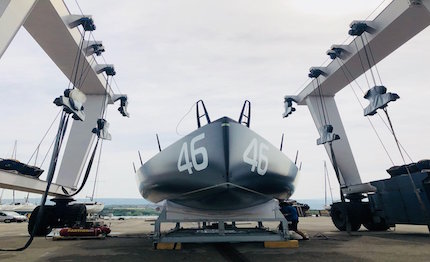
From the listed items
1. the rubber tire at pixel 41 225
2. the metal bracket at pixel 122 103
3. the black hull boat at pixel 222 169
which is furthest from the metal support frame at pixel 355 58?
the rubber tire at pixel 41 225

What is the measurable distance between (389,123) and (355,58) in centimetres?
522

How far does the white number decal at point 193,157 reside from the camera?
5.59 metres

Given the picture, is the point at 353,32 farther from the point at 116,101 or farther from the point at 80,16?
the point at 116,101

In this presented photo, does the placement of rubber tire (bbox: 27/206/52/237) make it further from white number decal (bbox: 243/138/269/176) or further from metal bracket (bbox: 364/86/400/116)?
metal bracket (bbox: 364/86/400/116)

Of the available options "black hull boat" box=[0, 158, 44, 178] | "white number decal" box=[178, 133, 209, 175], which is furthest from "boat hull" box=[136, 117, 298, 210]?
"black hull boat" box=[0, 158, 44, 178]

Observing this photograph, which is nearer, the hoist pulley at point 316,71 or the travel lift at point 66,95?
the travel lift at point 66,95

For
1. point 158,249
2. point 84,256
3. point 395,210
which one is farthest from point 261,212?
point 395,210

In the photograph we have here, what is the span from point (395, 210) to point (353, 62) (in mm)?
6255

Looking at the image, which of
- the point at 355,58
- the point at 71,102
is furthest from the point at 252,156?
the point at 355,58

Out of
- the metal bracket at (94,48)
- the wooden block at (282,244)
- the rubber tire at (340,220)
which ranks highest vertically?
the metal bracket at (94,48)

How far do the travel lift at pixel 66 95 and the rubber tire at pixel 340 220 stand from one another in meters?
9.45

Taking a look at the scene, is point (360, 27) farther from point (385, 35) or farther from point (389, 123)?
point (389, 123)

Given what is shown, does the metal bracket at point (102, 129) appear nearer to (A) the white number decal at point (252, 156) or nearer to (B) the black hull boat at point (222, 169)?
(B) the black hull boat at point (222, 169)

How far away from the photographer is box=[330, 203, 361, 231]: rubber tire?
Answer: 1055 centimetres
